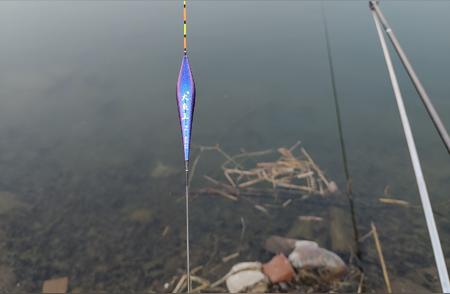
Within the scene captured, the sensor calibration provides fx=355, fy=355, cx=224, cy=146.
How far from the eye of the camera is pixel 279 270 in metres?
6.77

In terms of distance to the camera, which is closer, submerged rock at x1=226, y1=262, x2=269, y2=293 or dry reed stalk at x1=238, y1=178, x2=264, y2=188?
submerged rock at x1=226, y1=262, x2=269, y2=293

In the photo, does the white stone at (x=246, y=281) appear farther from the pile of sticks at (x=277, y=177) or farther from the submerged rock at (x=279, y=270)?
the pile of sticks at (x=277, y=177)

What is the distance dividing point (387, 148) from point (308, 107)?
268 centimetres

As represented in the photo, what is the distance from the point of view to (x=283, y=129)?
1055cm

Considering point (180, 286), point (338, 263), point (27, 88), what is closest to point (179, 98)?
point (180, 286)

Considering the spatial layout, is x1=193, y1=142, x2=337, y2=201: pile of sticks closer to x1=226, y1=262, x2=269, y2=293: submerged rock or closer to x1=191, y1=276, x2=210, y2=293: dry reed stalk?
x1=226, y1=262, x2=269, y2=293: submerged rock

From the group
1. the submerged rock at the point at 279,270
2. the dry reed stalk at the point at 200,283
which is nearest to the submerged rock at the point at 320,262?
the submerged rock at the point at 279,270

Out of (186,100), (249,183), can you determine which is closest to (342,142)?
(249,183)

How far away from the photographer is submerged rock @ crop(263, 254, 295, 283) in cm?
669

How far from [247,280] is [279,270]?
0.65 m

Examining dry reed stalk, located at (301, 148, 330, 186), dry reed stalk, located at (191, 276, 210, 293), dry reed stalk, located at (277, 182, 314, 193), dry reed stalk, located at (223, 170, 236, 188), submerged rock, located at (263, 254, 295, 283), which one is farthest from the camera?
dry reed stalk, located at (223, 170, 236, 188)

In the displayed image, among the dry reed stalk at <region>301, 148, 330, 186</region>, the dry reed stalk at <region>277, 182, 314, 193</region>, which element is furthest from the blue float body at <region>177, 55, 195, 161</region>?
the dry reed stalk at <region>301, 148, 330, 186</region>

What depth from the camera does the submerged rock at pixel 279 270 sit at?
6.69 meters

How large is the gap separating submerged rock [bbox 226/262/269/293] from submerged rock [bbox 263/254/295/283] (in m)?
0.14
